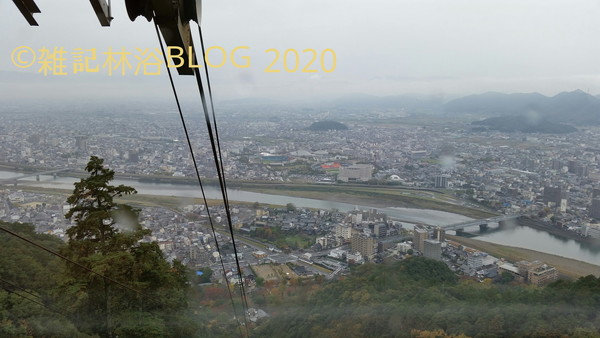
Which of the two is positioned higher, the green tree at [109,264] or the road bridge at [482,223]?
the green tree at [109,264]

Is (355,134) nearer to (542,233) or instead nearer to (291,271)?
(542,233)

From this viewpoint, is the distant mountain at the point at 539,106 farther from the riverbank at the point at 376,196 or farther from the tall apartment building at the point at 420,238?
the tall apartment building at the point at 420,238

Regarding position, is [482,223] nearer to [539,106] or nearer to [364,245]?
[364,245]

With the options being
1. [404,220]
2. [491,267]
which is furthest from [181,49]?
[404,220]

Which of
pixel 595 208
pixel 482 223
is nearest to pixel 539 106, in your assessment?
pixel 595 208

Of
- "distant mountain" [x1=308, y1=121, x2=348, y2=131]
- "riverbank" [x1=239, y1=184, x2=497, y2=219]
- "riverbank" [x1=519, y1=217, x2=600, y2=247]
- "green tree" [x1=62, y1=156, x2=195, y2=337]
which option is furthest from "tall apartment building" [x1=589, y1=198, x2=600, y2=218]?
"distant mountain" [x1=308, y1=121, x2=348, y2=131]

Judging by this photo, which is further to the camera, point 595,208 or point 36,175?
point 595,208

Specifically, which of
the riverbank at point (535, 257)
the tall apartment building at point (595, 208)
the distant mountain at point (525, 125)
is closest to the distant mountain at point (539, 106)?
the distant mountain at point (525, 125)
